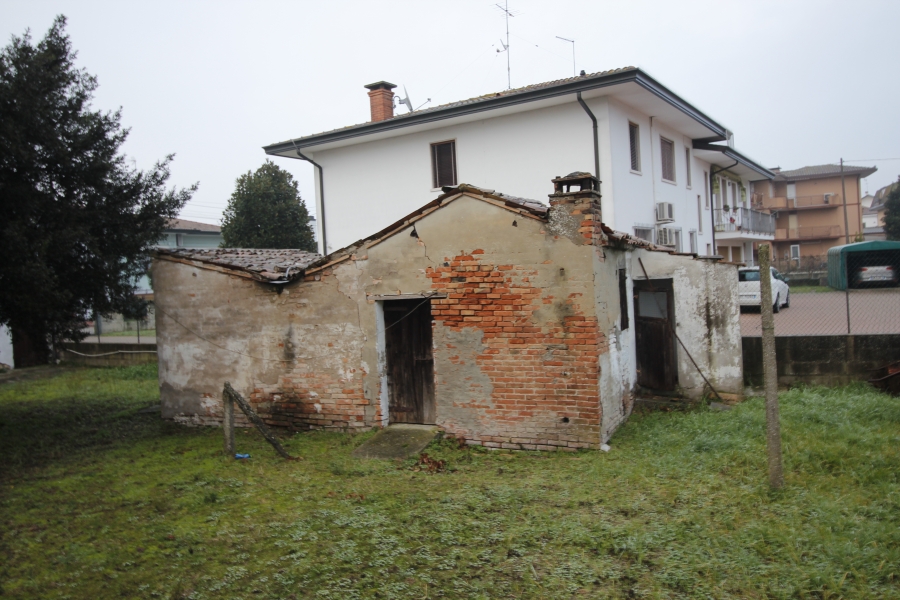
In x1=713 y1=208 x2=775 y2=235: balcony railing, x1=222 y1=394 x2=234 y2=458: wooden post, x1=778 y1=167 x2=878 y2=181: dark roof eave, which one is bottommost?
x1=222 y1=394 x2=234 y2=458: wooden post

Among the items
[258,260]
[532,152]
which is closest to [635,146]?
[532,152]

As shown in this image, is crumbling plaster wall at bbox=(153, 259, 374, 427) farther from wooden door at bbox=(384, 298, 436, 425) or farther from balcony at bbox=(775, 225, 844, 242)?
balcony at bbox=(775, 225, 844, 242)

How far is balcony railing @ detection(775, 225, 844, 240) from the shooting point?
1858 inches

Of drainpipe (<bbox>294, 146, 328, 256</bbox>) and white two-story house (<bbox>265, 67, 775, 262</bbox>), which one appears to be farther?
drainpipe (<bbox>294, 146, 328, 256</bbox>)

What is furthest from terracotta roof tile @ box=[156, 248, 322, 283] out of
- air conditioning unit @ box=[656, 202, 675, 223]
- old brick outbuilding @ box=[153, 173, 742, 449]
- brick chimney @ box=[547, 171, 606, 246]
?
air conditioning unit @ box=[656, 202, 675, 223]

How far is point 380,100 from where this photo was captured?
59.1ft

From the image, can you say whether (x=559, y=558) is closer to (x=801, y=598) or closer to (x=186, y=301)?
(x=801, y=598)

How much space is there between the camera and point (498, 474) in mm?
6930

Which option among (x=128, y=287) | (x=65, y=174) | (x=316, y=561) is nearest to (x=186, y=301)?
(x=128, y=287)

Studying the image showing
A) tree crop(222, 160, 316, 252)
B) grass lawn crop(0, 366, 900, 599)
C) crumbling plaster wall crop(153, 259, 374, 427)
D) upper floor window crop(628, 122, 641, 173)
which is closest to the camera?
grass lawn crop(0, 366, 900, 599)

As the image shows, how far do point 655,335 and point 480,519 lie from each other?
6338 millimetres

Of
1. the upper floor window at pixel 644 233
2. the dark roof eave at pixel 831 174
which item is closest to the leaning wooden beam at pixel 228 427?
the upper floor window at pixel 644 233

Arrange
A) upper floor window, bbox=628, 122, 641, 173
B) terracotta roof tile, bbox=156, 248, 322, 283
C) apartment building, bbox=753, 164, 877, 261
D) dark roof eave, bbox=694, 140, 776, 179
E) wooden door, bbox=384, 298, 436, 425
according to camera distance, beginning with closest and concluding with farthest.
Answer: wooden door, bbox=384, 298, 436, 425 → terracotta roof tile, bbox=156, 248, 322, 283 → upper floor window, bbox=628, 122, 641, 173 → dark roof eave, bbox=694, 140, 776, 179 → apartment building, bbox=753, 164, 877, 261

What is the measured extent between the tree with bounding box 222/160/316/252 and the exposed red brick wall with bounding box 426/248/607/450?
16.2 m
